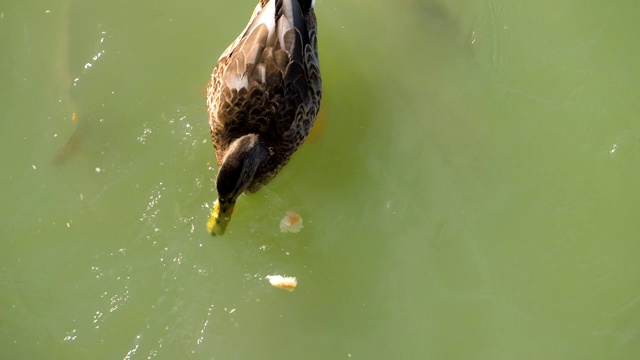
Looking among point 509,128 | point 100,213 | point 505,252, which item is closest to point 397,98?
point 509,128

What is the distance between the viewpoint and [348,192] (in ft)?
14.3

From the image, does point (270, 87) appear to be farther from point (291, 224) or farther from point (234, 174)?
point (291, 224)

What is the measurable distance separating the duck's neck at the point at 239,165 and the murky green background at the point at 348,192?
1.33 feet


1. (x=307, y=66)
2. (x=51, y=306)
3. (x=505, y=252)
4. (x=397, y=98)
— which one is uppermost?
(x=307, y=66)

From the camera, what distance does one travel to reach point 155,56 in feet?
15.2

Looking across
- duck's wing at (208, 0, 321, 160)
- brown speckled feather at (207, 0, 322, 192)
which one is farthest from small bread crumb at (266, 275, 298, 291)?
duck's wing at (208, 0, 321, 160)

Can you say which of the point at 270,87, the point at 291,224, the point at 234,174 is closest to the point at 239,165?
the point at 234,174

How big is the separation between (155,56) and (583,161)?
9.55ft

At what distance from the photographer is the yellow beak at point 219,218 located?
397 cm

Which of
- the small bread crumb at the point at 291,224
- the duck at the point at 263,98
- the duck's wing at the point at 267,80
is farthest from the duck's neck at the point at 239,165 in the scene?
the small bread crumb at the point at 291,224

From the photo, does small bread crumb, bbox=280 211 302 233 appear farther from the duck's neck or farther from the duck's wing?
the duck's wing

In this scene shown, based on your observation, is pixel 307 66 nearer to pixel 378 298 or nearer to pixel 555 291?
pixel 378 298

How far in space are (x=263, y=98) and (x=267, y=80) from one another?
0.10 meters

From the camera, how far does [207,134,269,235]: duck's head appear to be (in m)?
3.77
